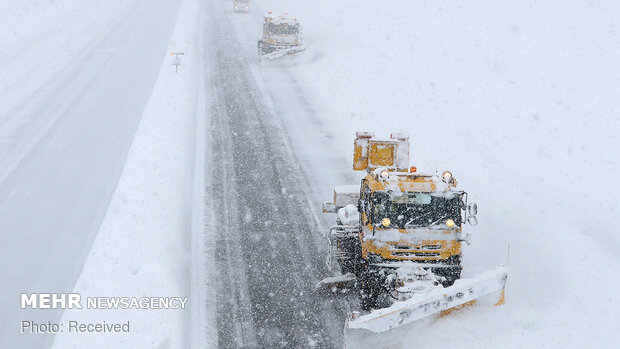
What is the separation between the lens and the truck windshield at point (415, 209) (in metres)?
11.2

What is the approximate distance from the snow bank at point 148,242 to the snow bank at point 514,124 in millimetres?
4164

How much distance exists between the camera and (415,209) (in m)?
11.2

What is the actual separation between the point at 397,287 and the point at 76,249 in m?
6.72

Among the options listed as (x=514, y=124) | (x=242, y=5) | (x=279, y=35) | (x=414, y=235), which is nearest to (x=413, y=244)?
(x=414, y=235)

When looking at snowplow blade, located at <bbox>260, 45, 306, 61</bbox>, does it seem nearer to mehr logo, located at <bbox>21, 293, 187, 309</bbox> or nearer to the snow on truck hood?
mehr logo, located at <bbox>21, 293, 187, 309</bbox>

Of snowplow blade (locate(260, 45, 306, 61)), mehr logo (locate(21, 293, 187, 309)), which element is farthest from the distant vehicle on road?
mehr logo (locate(21, 293, 187, 309))

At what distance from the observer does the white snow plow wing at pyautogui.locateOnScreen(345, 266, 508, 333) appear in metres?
9.58

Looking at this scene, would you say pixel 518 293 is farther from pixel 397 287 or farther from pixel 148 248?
pixel 148 248

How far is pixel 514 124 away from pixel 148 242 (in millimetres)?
12775

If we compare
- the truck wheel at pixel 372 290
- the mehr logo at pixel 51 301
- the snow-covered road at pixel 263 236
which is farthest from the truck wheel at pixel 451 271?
the mehr logo at pixel 51 301

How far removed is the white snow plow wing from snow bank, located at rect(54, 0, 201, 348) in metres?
3.02

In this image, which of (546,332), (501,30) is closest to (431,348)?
(546,332)

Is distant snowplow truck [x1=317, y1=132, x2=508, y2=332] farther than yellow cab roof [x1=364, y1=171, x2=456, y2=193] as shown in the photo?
→ No

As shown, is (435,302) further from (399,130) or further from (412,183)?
(399,130)
